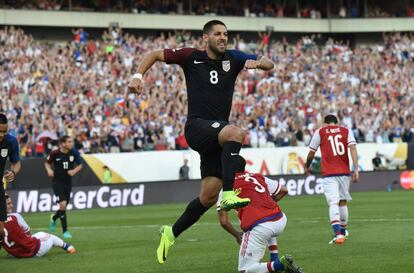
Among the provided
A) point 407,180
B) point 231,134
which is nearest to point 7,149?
point 231,134

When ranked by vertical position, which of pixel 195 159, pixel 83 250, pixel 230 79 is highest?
pixel 230 79

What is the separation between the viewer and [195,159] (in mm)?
37312

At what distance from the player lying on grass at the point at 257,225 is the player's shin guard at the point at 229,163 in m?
0.26

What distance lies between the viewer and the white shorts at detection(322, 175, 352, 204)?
16.8m

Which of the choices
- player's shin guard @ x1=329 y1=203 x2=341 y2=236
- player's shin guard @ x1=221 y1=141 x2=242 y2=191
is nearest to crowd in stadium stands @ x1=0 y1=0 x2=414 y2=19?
player's shin guard @ x1=329 y1=203 x2=341 y2=236

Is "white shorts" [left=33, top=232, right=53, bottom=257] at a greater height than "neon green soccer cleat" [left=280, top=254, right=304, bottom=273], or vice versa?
"neon green soccer cleat" [left=280, top=254, right=304, bottom=273]

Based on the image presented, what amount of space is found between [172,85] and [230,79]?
1180 inches

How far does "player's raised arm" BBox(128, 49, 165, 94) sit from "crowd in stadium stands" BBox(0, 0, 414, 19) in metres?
39.4

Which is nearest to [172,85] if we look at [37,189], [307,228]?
[37,189]

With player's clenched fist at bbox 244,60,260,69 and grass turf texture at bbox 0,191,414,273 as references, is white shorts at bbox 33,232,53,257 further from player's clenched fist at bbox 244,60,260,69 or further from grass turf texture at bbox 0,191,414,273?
player's clenched fist at bbox 244,60,260,69

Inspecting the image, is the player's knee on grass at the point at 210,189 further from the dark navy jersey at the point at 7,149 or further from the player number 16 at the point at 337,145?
the player number 16 at the point at 337,145

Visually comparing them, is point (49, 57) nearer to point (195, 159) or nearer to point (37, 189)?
point (195, 159)

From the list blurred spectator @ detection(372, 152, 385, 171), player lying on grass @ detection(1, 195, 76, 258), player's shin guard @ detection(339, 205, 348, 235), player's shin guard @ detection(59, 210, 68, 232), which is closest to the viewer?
player lying on grass @ detection(1, 195, 76, 258)

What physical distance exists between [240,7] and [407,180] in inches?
920
